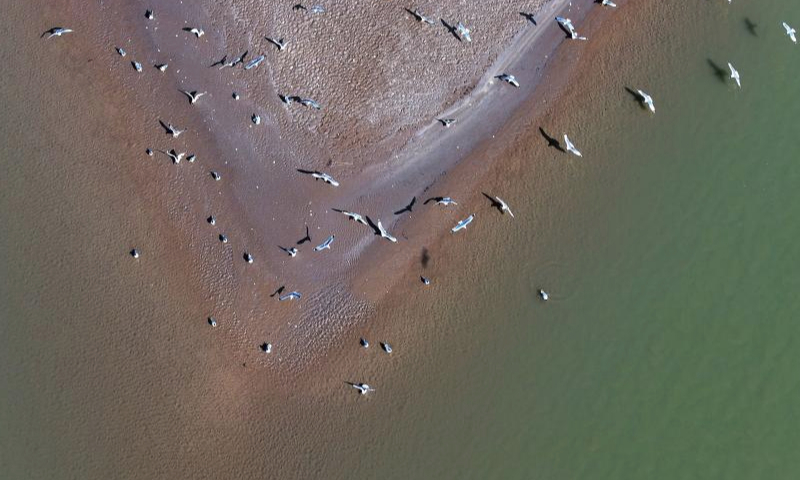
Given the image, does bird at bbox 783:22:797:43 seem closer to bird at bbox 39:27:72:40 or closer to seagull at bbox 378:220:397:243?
seagull at bbox 378:220:397:243

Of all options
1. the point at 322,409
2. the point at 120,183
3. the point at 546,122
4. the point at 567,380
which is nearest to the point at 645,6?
the point at 546,122

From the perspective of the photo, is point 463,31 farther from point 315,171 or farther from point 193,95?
point 193,95

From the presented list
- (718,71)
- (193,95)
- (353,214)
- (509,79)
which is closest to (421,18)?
(509,79)

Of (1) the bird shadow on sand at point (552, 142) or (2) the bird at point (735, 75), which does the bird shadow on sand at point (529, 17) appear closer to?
(1) the bird shadow on sand at point (552, 142)

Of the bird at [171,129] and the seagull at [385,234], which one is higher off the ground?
the seagull at [385,234]

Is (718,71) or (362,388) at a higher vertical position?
(718,71)

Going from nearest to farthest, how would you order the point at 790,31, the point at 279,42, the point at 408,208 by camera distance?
the point at 279,42, the point at 408,208, the point at 790,31

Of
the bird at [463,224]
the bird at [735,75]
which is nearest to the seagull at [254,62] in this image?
the bird at [463,224]
